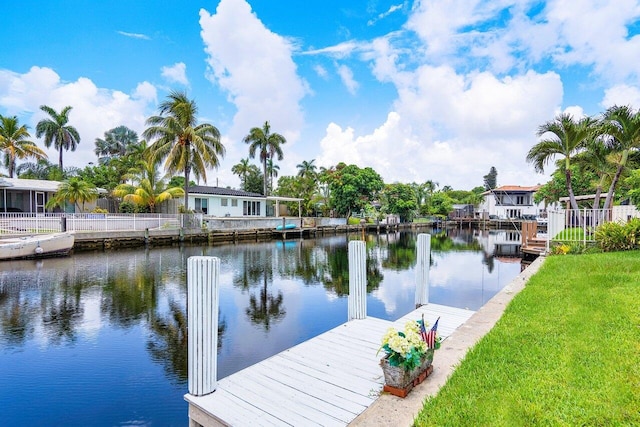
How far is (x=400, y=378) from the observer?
3605 mm

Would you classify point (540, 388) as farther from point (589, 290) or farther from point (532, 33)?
point (532, 33)

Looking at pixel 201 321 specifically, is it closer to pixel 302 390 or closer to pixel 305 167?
pixel 302 390

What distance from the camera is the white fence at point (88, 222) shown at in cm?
2030

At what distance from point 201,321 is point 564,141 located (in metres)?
17.7

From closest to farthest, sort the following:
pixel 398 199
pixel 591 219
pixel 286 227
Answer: pixel 591 219
pixel 286 227
pixel 398 199

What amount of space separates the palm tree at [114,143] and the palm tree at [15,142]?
21.8 meters

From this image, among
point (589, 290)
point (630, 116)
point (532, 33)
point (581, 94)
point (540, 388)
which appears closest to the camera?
point (540, 388)

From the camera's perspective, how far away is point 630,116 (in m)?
14.1

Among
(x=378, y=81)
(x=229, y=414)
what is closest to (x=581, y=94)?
(x=378, y=81)

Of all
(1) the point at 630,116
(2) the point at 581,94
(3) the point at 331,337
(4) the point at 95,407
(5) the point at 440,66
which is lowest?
(4) the point at 95,407

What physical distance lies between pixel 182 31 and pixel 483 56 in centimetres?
1715

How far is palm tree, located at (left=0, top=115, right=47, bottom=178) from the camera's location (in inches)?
1200

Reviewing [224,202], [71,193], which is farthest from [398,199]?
[71,193]

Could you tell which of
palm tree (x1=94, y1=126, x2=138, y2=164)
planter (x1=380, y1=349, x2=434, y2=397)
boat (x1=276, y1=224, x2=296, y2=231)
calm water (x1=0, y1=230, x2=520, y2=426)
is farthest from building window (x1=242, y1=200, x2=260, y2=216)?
planter (x1=380, y1=349, x2=434, y2=397)
